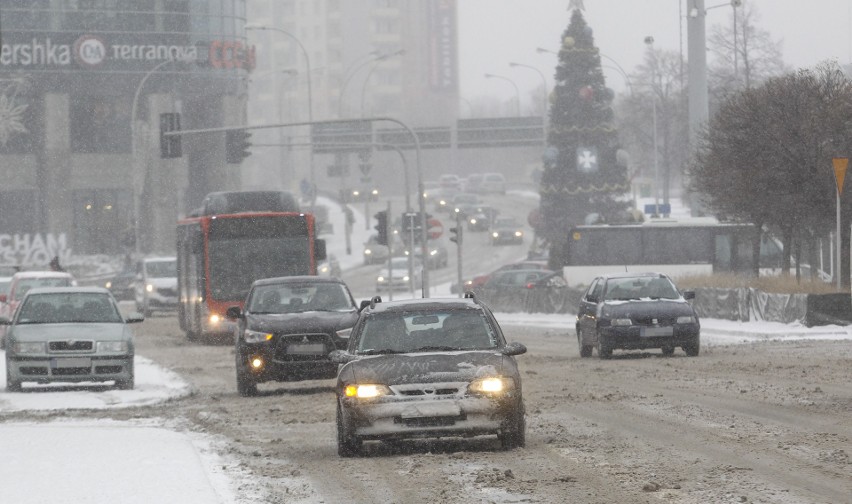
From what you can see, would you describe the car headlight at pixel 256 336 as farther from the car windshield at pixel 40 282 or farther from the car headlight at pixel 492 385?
the car windshield at pixel 40 282

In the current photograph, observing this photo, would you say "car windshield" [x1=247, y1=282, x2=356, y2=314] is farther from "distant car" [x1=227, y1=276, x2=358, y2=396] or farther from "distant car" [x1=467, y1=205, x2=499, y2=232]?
"distant car" [x1=467, y1=205, x2=499, y2=232]

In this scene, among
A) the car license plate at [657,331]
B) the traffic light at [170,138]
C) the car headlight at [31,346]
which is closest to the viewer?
the car headlight at [31,346]

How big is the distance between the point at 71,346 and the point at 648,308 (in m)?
9.55

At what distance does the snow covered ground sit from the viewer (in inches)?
456

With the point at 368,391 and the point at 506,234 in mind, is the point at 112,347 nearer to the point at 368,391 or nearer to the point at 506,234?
the point at 368,391

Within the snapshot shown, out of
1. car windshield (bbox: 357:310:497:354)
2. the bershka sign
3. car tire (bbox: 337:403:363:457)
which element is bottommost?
car tire (bbox: 337:403:363:457)

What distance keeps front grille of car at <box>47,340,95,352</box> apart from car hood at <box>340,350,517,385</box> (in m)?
9.93

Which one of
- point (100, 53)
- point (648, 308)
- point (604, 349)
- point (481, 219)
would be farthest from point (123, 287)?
point (648, 308)

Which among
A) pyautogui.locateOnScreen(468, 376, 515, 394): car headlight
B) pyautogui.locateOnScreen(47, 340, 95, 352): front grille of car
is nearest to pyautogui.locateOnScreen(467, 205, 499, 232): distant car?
pyautogui.locateOnScreen(47, 340, 95, 352): front grille of car

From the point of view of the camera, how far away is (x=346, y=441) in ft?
45.3

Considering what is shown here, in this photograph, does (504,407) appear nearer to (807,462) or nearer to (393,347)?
(393,347)

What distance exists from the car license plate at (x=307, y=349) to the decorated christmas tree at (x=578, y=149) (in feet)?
176

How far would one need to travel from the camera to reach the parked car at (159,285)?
5388cm

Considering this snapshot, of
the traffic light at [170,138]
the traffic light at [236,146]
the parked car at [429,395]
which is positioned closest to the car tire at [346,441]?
the parked car at [429,395]
